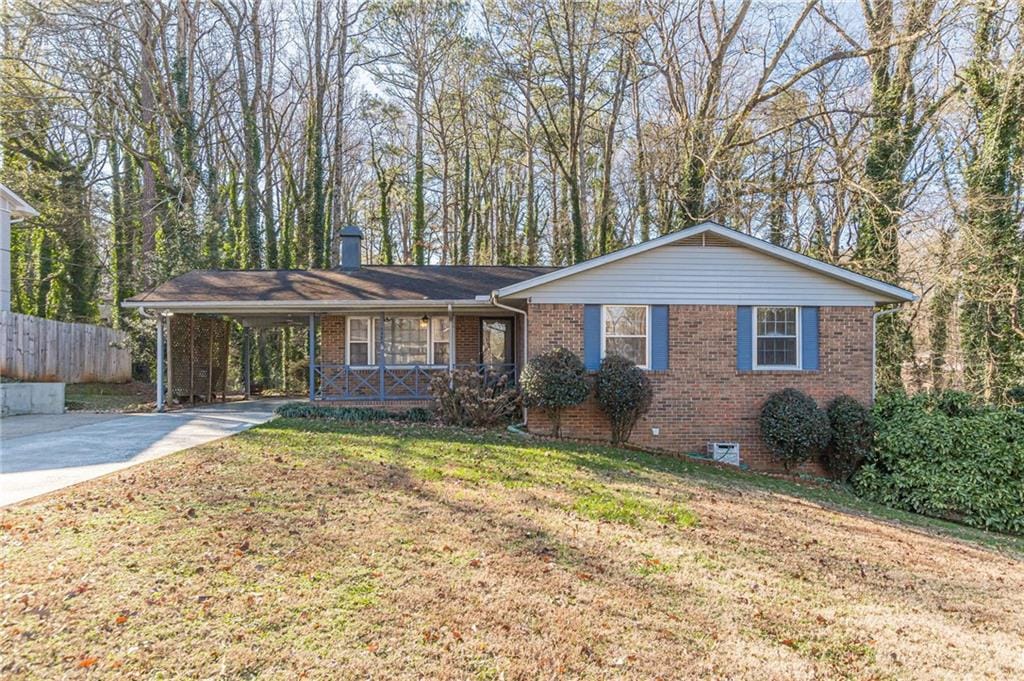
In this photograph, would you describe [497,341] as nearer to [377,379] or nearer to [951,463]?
[377,379]

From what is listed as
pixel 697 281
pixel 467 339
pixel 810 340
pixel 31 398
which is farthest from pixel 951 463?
pixel 31 398

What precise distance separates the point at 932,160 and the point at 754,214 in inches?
186

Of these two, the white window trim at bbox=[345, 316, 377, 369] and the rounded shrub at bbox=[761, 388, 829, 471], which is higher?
the white window trim at bbox=[345, 316, 377, 369]

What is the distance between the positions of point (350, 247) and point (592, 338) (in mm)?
8146

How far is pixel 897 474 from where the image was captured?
34.2 feet

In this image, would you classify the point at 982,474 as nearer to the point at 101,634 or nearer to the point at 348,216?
the point at 101,634

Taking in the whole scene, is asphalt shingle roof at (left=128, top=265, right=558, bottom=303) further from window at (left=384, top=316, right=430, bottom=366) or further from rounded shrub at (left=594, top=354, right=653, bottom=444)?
rounded shrub at (left=594, top=354, right=653, bottom=444)

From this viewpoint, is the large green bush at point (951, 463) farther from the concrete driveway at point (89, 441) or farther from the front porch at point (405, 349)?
the concrete driveway at point (89, 441)

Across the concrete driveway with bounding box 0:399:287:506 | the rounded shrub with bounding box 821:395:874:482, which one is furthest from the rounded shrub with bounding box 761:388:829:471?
the concrete driveway with bounding box 0:399:287:506

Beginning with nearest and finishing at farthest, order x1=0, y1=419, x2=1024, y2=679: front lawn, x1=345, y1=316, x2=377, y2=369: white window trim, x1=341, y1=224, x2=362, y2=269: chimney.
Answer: x1=0, y1=419, x2=1024, y2=679: front lawn < x1=345, y1=316, x2=377, y2=369: white window trim < x1=341, y1=224, x2=362, y2=269: chimney

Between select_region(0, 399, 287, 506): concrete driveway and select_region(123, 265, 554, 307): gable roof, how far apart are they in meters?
2.56

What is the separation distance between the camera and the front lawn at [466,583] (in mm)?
3553

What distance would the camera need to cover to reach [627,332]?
11.8 m

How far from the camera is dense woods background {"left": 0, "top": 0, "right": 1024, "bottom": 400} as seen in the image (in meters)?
14.3
